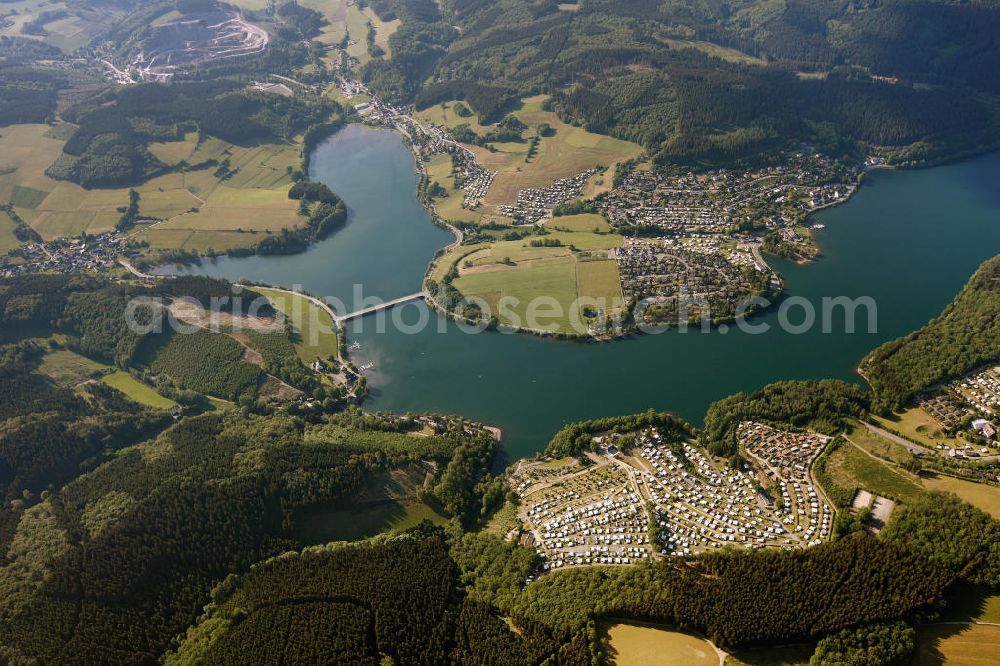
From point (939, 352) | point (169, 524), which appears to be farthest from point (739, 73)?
point (169, 524)

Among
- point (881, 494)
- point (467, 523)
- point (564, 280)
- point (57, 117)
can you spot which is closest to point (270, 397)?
point (467, 523)

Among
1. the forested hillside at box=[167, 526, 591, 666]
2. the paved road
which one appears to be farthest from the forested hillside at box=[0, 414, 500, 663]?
the paved road

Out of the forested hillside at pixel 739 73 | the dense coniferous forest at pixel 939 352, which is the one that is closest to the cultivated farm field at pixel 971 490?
the dense coniferous forest at pixel 939 352

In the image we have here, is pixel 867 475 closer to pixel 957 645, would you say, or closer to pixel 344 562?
pixel 957 645

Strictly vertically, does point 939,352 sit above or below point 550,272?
above

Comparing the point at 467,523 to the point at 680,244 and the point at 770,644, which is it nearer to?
the point at 770,644

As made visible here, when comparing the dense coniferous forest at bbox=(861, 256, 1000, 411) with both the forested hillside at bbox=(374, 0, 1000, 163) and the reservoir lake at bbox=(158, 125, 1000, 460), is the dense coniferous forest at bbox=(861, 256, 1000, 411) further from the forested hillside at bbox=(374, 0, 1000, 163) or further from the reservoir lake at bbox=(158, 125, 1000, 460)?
the forested hillside at bbox=(374, 0, 1000, 163)
